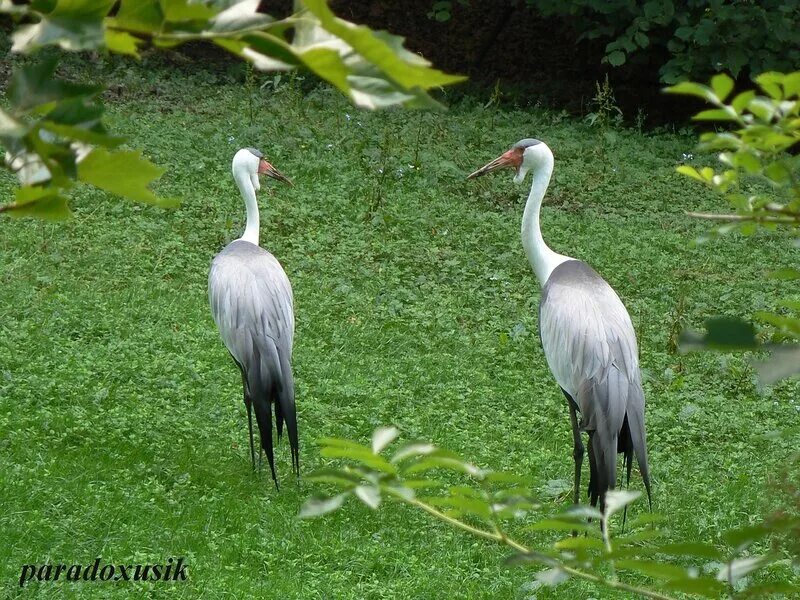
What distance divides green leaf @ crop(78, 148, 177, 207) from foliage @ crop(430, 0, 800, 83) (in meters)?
9.37

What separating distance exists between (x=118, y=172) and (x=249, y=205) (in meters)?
5.52

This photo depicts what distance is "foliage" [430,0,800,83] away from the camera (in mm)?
9656

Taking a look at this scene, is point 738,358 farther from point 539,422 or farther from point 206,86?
point 206,86

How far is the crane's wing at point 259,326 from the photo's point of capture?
16.4 feet

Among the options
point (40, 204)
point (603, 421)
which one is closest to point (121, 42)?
point (40, 204)

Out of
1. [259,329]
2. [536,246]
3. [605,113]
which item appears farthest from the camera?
[605,113]

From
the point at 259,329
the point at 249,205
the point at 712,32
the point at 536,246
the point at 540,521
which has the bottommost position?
the point at 259,329

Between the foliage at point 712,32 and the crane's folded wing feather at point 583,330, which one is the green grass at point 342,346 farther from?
the foliage at point 712,32

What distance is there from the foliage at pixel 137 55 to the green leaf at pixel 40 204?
0.5 inches

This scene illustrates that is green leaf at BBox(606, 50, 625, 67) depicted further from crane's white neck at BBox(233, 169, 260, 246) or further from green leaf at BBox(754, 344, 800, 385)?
green leaf at BBox(754, 344, 800, 385)

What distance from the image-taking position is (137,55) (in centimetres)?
70

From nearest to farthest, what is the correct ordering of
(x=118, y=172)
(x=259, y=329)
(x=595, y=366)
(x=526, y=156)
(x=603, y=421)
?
(x=118, y=172), (x=603, y=421), (x=595, y=366), (x=259, y=329), (x=526, y=156)

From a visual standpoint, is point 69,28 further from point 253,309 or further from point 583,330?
point 253,309

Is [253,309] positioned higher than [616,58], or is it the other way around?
[616,58]
